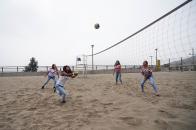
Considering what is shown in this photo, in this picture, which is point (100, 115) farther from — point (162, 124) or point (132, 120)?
point (162, 124)

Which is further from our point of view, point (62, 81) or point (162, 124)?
point (62, 81)

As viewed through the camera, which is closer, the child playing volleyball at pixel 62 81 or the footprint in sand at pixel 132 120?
the footprint in sand at pixel 132 120

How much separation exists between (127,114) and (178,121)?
46.0 inches

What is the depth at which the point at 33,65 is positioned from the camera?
146 feet

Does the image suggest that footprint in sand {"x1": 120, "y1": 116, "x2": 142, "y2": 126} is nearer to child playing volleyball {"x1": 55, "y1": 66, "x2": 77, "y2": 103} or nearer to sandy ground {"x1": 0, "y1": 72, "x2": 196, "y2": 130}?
sandy ground {"x1": 0, "y1": 72, "x2": 196, "y2": 130}

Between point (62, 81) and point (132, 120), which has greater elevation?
point (62, 81)

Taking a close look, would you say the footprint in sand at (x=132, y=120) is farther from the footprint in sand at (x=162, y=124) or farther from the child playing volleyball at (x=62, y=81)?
the child playing volleyball at (x=62, y=81)

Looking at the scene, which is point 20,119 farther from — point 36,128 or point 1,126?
point 36,128

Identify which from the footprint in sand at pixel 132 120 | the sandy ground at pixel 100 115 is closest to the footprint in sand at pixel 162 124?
the sandy ground at pixel 100 115

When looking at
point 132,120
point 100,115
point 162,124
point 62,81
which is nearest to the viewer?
point 162,124

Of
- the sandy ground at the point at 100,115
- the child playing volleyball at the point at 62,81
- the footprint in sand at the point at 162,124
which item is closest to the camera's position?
the footprint in sand at the point at 162,124

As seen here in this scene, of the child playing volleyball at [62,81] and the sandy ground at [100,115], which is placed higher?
the child playing volleyball at [62,81]

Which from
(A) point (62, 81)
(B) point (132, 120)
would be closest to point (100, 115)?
(B) point (132, 120)

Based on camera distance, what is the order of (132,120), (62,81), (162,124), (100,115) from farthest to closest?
(62,81) < (100,115) < (132,120) < (162,124)
